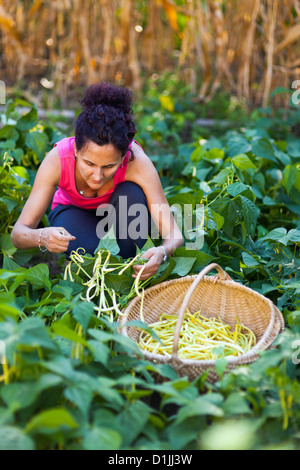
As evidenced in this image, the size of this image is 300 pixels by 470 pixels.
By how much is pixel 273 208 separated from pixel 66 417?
1657 mm

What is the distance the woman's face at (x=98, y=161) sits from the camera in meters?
1.60

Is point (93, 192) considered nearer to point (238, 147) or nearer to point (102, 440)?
point (238, 147)

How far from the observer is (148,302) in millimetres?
1645

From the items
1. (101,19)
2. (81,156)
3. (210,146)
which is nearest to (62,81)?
(101,19)

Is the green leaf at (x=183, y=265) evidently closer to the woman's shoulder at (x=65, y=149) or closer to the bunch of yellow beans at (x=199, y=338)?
the bunch of yellow beans at (x=199, y=338)

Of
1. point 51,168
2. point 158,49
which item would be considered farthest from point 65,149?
point 158,49

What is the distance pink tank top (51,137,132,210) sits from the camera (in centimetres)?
182

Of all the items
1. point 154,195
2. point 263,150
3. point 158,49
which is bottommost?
point 154,195

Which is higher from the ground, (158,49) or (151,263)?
(158,49)

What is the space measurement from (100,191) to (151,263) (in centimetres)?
44

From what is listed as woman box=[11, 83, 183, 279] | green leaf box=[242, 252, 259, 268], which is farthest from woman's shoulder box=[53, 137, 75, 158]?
green leaf box=[242, 252, 259, 268]

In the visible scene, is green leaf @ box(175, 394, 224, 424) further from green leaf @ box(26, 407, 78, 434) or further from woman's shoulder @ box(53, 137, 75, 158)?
woman's shoulder @ box(53, 137, 75, 158)

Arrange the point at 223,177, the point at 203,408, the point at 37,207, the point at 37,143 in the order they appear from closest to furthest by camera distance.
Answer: the point at 203,408, the point at 37,207, the point at 223,177, the point at 37,143

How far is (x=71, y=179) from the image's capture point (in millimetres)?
1849
